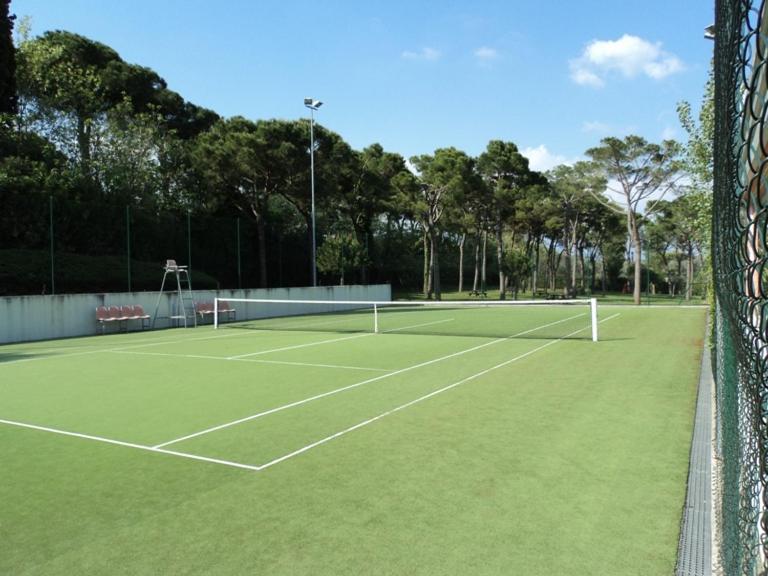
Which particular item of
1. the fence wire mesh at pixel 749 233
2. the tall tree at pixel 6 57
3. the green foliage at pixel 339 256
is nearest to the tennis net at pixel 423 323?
the green foliage at pixel 339 256

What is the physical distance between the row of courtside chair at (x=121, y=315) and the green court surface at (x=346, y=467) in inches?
313

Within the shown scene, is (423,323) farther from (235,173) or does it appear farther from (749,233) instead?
(749,233)

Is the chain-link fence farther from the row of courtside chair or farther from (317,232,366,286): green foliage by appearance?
(317,232,366,286): green foliage

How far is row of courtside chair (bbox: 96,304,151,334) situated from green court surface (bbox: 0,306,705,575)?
795 centimetres

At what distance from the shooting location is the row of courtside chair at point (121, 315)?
17822 mm

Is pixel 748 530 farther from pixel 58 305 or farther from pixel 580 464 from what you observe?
pixel 58 305

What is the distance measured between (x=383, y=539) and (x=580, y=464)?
2.07 meters

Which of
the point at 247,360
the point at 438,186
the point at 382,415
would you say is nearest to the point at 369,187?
the point at 438,186

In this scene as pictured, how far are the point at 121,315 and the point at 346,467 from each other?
15.5 metres

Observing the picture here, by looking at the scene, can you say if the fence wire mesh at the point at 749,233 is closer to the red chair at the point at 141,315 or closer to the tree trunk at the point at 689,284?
the red chair at the point at 141,315

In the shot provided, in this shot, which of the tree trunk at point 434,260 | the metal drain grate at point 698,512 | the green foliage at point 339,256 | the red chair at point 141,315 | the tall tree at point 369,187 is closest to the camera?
the metal drain grate at point 698,512

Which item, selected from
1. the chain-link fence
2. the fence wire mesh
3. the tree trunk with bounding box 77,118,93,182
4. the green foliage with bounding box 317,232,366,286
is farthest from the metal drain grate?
the tree trunk with bounding box 77,118,93,182

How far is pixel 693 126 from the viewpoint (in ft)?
28.7

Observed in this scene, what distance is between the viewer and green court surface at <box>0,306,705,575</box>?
3.39 m
